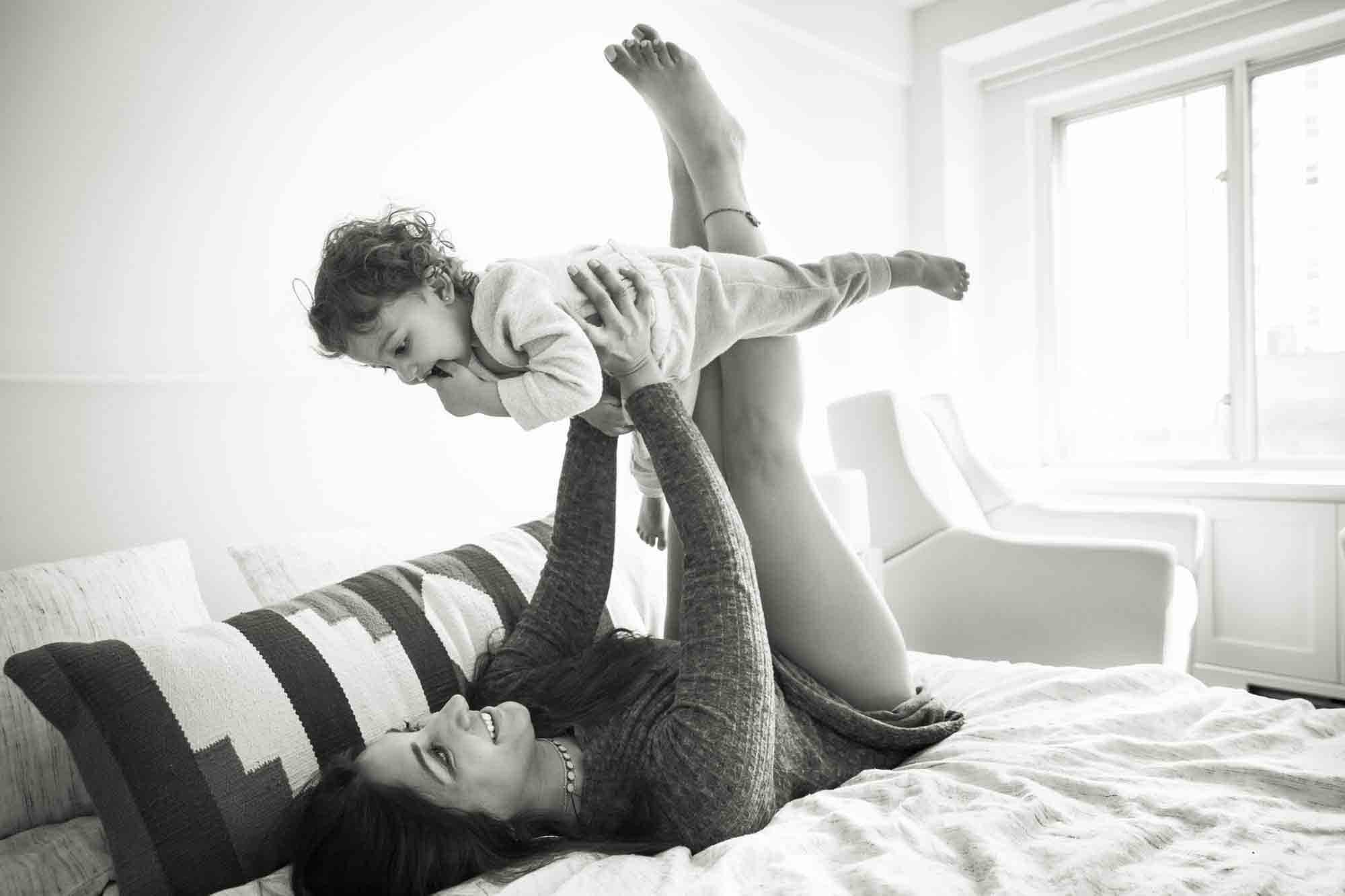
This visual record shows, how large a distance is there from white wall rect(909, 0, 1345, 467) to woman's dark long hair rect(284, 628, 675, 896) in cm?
304

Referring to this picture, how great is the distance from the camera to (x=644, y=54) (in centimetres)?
134

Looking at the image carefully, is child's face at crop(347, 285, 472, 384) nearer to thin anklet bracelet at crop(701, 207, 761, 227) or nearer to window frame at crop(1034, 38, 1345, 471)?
thin anklet bracelet at crop(701, 207, 761, 227)

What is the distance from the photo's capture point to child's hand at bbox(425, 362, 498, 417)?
3.73 feet

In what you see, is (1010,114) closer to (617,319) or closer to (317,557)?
(617,319)

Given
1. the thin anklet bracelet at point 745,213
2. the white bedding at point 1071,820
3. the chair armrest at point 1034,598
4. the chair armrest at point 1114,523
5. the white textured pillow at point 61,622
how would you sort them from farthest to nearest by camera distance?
the chair armrest at point 1114,523 → the chair armrest at point 1034,598 → the thin anklet bracelet at point 745,213 → the white textured pillow at point 61,622 → the white bedding at point 1071,820

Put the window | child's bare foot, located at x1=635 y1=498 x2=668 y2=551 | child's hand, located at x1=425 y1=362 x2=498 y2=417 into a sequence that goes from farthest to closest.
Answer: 1. the window
2. child's bare foot, located at x1=635 y1=498 x2=668 y2=551
3. child's hand, located at x1=425 y1=362 x2=498 y2=417

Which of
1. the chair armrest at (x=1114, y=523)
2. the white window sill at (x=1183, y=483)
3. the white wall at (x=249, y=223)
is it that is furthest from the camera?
the white window sill at (x=1183, y=483)

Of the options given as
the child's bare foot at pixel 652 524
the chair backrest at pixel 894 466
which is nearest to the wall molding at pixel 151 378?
the child's bare foot at pixel 652 524

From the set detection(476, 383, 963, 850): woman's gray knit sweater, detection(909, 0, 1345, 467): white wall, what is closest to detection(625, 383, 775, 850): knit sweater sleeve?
detection(476, 383, 963, 850): woman's gray knit sweater

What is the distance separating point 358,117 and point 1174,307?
3.09 m

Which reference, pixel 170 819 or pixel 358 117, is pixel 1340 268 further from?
pixel 170 819

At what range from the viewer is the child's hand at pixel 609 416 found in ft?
3.96

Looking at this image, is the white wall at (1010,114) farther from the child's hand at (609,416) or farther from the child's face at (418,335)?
the child's face at (418,335)

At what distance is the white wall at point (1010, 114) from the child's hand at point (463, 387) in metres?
2.84
